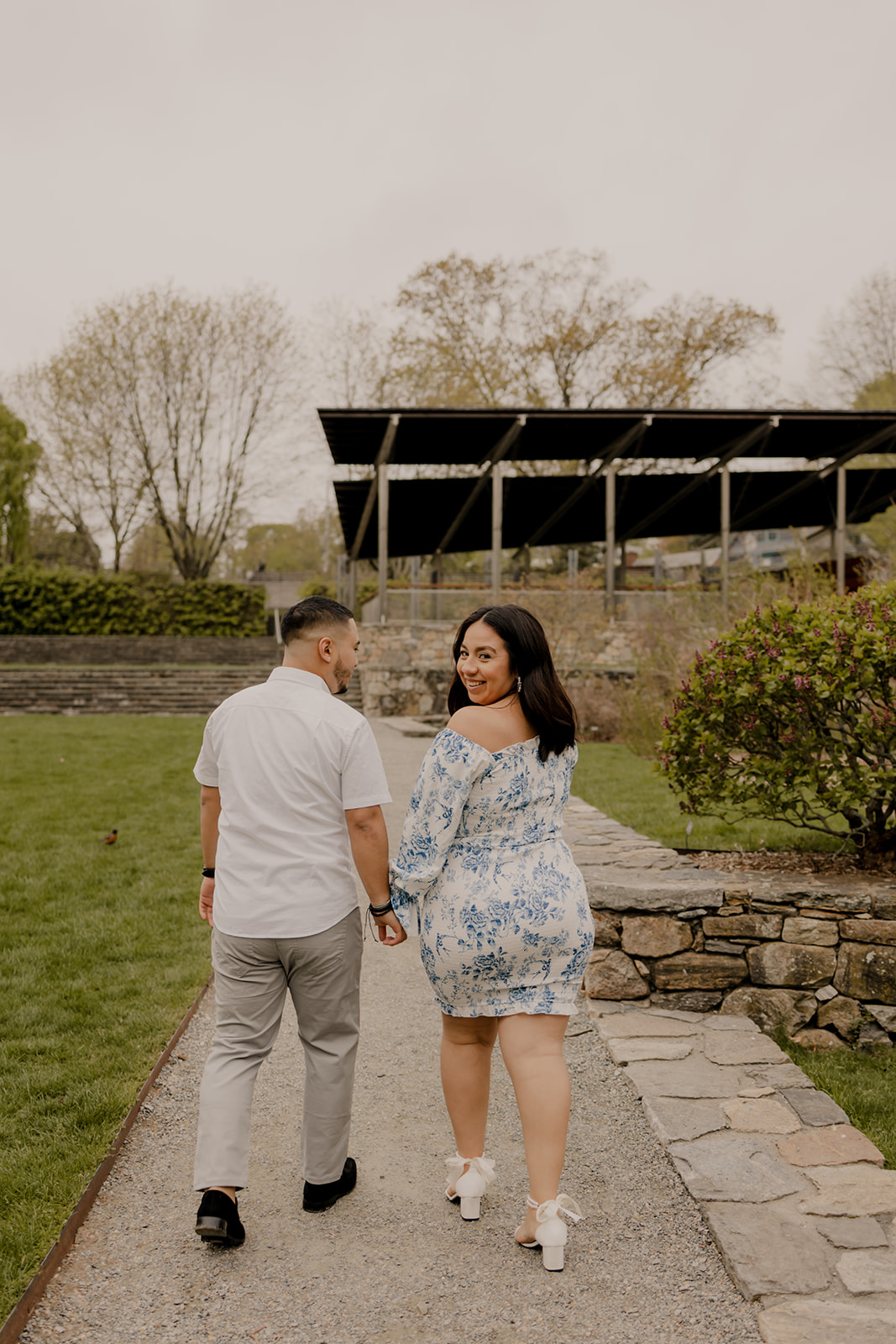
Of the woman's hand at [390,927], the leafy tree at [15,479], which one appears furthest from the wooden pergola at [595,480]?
the woman's hand at [390,927]

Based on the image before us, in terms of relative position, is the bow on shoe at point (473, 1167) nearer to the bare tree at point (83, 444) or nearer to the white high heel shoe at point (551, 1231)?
the white high heel shoe at point (551, 1231)

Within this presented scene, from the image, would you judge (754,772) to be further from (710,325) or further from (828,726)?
(710,325)

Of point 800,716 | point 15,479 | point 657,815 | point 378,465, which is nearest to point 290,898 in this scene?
point 800,716

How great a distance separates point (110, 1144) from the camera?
3.00m

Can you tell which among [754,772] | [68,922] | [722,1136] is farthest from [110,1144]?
[754,772]

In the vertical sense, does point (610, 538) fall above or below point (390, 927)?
above

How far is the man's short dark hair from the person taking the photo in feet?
8.62

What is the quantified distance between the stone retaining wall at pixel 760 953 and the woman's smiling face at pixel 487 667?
2035 millimetres

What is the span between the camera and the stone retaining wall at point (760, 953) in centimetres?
414

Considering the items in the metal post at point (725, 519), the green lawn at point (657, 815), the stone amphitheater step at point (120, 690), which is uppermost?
the metal post at point (725, 519)

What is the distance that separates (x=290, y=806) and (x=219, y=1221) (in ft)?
3.36

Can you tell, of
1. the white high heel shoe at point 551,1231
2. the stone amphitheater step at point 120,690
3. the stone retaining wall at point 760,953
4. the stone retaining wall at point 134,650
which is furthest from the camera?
the stone retaining wall at point 134,650

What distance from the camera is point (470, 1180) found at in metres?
2.60

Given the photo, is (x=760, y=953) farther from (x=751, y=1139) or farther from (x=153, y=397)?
(x=153, y=397)
